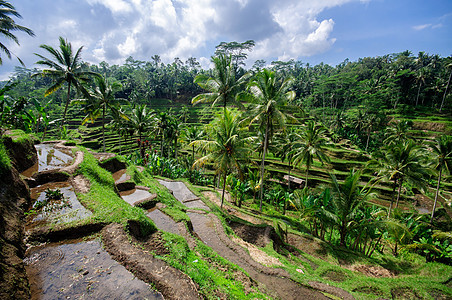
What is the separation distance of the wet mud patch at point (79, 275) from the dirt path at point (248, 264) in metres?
5.09

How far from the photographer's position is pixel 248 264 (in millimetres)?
9078

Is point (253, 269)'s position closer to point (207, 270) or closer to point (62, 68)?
point (207, 270)

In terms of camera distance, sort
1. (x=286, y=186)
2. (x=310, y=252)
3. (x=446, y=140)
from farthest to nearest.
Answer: (x=286, y=186)
(x=446, y=140)
(x=310, y=252)

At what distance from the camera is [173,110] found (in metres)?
72.2

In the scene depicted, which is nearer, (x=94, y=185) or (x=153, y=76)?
(x=94, y=185)

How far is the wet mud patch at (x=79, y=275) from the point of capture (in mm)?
4457

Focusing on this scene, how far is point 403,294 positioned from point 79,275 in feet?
43.8

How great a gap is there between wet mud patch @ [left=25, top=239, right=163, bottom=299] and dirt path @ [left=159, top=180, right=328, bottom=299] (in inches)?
200

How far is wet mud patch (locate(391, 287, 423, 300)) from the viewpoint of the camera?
929 cm

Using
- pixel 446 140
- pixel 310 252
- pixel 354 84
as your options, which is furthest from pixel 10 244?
pixel 354 84

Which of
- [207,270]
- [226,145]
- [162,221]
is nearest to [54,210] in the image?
[162,221]

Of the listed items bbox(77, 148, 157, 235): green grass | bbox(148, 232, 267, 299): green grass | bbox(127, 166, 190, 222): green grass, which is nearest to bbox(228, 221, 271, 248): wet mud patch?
bbox(127, 166, 190, 222): green grass

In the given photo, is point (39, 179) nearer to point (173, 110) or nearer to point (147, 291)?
point (147, 291)

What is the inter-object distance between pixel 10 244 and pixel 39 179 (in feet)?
17.9
